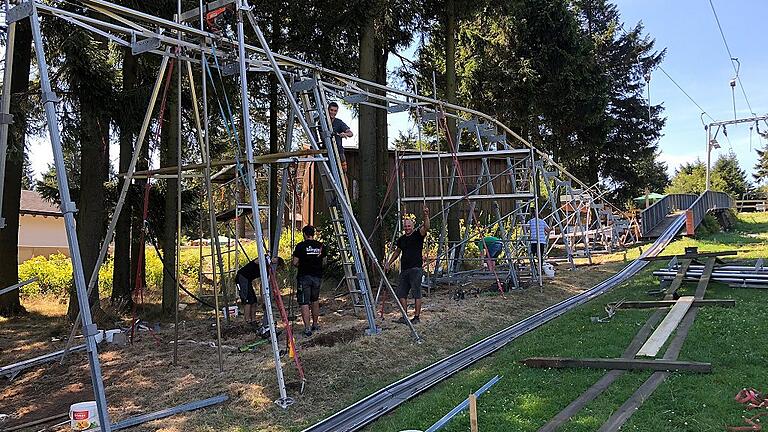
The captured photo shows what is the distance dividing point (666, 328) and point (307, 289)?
5044 millimetres

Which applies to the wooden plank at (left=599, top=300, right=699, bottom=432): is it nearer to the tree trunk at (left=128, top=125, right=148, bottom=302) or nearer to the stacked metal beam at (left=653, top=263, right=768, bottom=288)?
the stacked metal beam at (left=653, top=263, right=768, bottom=288)

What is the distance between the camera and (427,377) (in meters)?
6.83

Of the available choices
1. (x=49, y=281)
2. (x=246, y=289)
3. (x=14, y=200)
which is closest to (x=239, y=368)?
(x=246, y=289)

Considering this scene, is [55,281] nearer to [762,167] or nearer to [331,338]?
[331,338]

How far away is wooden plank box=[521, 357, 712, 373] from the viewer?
5.89m

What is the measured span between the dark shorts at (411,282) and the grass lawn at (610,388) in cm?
193

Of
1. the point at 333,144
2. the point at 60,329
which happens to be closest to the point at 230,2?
the point at 333,144

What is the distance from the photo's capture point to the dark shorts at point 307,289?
8.88 meters

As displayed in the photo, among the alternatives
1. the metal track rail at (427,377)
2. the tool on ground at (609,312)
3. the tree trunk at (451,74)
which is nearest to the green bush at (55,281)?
the tree trunk at (451,74)

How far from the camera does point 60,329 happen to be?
33.7 ft

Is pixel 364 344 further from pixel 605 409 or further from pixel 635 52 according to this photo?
pixel 635 52

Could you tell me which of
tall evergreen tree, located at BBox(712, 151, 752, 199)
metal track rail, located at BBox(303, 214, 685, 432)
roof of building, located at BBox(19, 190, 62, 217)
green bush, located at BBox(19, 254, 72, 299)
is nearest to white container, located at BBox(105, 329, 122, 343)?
metal track rail, located at BBox(303, 214, 685, 432)

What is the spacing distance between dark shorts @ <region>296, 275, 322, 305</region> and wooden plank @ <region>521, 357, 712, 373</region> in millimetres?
3495

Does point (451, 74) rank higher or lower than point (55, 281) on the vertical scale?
higher
